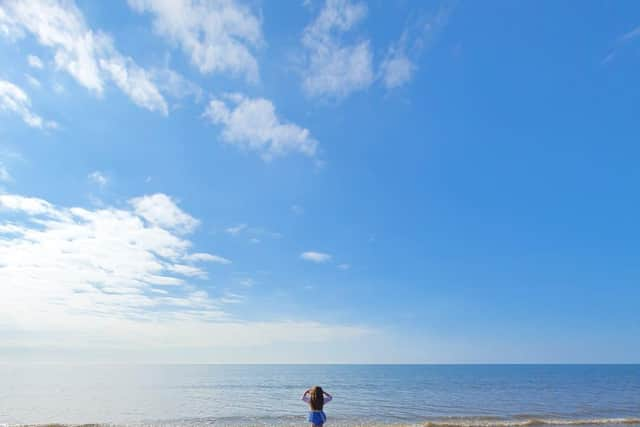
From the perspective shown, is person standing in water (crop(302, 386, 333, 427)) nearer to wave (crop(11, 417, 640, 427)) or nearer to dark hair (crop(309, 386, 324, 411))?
dark hair (crop(309, 386, 324, 411))

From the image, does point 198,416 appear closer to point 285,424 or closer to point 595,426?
point 285,424

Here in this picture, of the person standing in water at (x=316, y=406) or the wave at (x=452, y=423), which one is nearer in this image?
the person standing in water at (x=316, y=406)

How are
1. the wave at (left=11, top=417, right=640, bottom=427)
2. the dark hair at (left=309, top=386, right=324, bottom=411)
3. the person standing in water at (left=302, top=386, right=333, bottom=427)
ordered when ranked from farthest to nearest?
1. the wave at (left=11, top=417, right=640, bottom=427)
2. the dark hair at (left=309, top=386, right=324, bottom=411)
3. the person standing in water at (left=302, top=386, right=333, bottom=427)

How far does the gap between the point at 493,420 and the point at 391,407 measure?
13.5 m

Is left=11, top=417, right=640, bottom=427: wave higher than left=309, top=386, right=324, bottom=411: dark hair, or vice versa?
left=309, top=386, right=324, bottom=411: dark hair

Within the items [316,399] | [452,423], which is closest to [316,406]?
[316,399]

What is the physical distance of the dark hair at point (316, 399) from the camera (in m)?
14.0

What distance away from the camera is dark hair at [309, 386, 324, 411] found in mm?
13969

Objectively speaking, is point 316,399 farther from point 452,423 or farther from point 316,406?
point 452,423

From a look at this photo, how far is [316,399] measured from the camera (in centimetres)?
1404

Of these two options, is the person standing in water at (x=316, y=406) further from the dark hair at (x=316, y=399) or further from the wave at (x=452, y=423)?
the wave at (x=452, y=423)

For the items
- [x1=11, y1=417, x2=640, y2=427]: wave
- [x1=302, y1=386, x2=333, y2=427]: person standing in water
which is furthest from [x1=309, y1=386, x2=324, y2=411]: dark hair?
[x1=11, y1=417, x2=640, y2=427]: wave

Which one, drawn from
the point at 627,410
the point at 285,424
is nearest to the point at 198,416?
the point at 285,424

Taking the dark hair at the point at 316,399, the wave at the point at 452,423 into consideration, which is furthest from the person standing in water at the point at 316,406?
the wave at the point at 452,423
